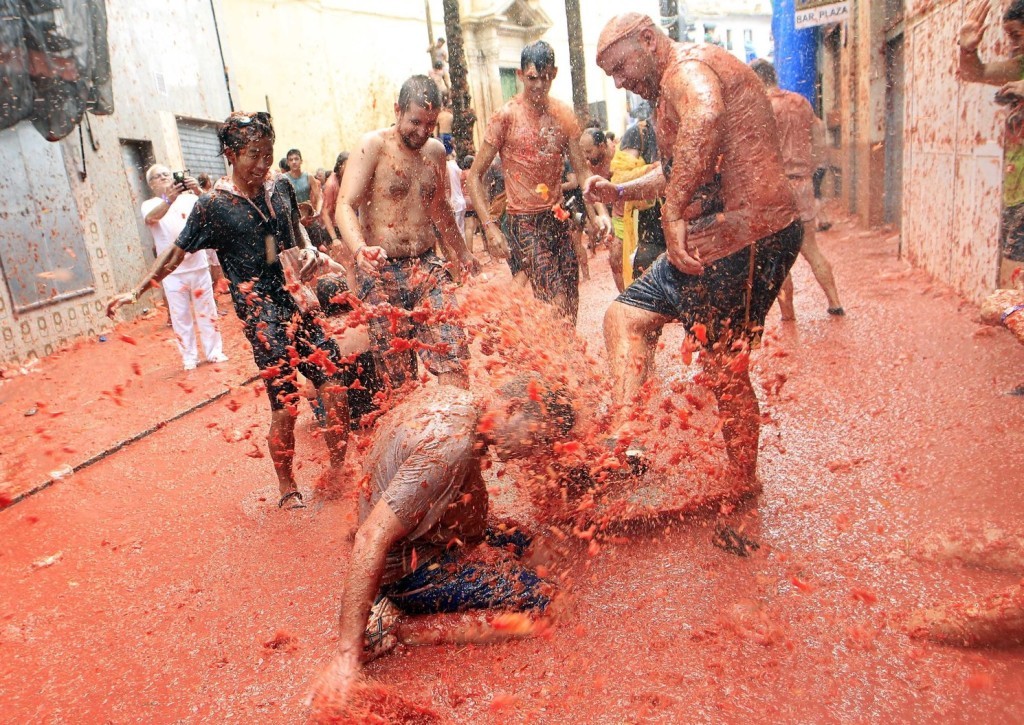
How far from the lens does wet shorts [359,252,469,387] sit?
427 centimetres

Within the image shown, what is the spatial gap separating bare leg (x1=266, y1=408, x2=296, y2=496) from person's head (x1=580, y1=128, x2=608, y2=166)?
4320 mm

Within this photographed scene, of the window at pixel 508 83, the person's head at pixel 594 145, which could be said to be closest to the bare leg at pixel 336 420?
the person's head at pixel 594 145

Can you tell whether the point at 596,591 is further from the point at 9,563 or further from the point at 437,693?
the point at 9,563

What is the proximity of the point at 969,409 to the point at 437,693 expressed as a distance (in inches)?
122

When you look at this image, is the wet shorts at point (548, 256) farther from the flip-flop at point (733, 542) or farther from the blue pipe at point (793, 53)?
the blue pipe at point (793, 53)

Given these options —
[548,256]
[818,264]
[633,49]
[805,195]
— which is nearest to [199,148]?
[548,256]

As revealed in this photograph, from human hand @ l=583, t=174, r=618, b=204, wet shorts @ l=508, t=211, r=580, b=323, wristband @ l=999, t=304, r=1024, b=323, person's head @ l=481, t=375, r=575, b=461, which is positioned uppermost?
human hand @ l=583, t=174, r=618, b=204

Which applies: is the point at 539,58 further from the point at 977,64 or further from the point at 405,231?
the point at 977,64

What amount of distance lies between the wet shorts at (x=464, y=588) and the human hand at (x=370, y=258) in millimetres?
1784

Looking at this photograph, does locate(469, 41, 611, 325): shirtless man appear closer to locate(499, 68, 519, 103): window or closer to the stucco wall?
the stucco wall

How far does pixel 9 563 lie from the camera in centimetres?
374

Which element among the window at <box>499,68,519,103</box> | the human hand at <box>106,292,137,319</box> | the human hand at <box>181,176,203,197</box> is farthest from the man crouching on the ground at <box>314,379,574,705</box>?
the window at <box>499,68,519,103</box>

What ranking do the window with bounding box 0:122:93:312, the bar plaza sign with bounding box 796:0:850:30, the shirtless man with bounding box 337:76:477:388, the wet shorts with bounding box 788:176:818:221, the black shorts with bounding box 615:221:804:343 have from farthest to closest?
the bar plaza sign with bounding box 796:0:850:30, the window with bounding box 0:122:93:312, the wet shorts with bounding box 788:176:818:221, the shirtless man with bounding box 337:76:477:388, the black shorts with bounding box 615:221:804:343

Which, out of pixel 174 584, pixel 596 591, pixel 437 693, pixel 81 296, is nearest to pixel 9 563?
pixel 174 584
